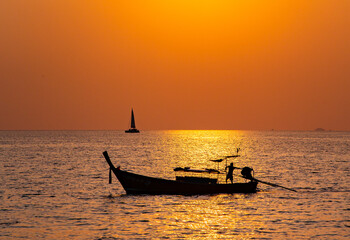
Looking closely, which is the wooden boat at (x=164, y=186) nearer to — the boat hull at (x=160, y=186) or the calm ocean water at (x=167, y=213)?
the boat hull at (x=160, y=186)

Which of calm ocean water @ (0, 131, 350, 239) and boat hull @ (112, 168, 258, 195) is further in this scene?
boat hull @ (112, 168, 258, 195)

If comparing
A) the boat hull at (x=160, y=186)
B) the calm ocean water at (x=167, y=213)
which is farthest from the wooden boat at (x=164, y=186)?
the calm ocean water at (x=167, y=213)

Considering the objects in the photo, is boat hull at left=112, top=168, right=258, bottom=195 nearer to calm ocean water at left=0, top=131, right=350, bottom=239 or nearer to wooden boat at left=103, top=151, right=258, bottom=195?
wooden boat at left=103, top=151, right=258, bottom=195

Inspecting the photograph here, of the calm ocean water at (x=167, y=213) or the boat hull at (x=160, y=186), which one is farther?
the boat hull at (x=160, y=186)

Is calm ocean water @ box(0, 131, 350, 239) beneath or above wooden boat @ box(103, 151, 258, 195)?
beneath

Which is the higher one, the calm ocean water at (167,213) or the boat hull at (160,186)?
the boat hull at (160,186)

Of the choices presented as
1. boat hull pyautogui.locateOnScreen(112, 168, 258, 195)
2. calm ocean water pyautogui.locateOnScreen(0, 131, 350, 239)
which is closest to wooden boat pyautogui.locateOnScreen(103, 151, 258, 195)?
boat hull pyautogui.locateOnScreen(112, 168, 258, 195)

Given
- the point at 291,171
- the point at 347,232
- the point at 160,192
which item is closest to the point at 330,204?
the point at 347,232

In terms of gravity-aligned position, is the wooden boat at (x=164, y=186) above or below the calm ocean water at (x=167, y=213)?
above

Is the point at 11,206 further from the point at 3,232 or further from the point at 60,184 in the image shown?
the point at 60,184

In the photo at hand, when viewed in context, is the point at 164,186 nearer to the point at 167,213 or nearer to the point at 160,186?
the point at 160,186

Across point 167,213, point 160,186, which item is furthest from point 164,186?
point 167,213

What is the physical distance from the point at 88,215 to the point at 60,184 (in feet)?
68.6

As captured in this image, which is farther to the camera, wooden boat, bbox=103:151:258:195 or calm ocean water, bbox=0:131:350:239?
wooden boat, bbox=103:151:258:195
